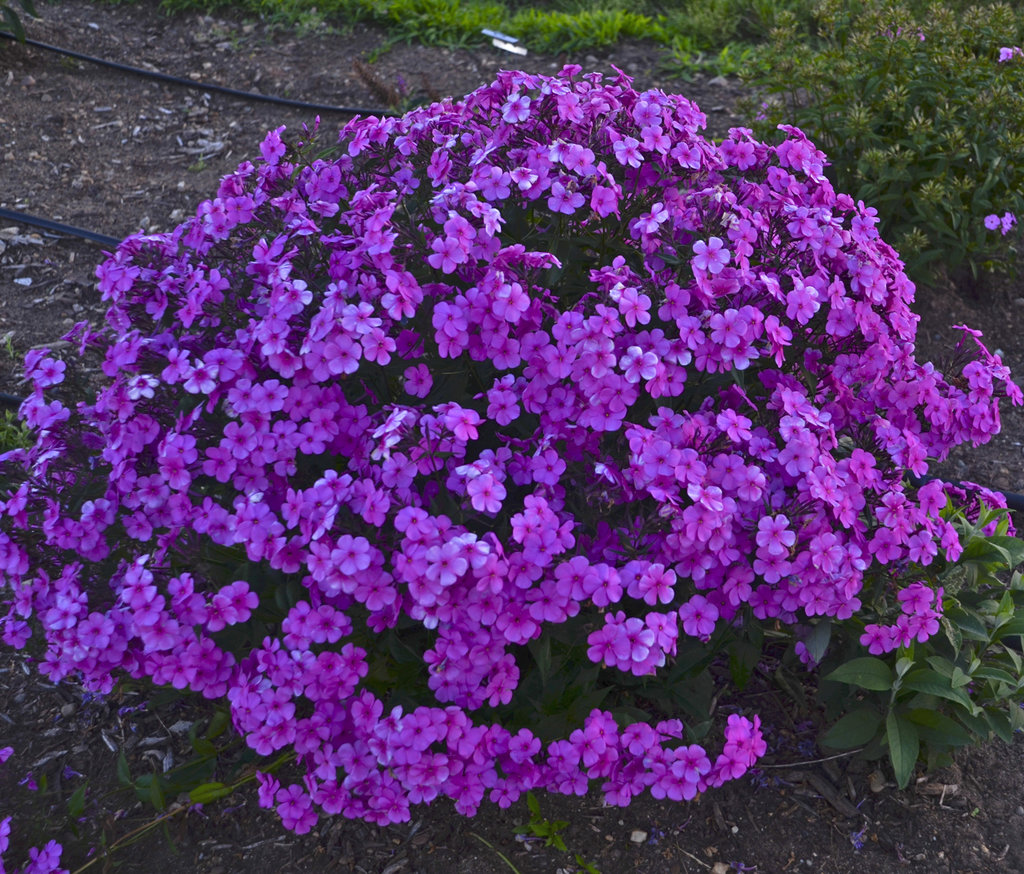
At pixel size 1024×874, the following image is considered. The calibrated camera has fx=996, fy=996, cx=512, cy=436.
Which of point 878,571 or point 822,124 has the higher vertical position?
point 822,124

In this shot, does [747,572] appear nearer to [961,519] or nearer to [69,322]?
[961,519]

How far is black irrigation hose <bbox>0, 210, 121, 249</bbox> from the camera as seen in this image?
446 centimetres

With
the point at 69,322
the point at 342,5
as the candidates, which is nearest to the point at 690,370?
the point at 69,322

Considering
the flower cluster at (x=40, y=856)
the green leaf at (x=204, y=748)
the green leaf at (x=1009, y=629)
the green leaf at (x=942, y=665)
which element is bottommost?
the flower cluster at (x=40, y=856)

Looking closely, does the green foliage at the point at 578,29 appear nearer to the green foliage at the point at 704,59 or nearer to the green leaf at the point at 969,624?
the green foliage at the point at 704,59

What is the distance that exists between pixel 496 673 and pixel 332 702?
0.34 metres

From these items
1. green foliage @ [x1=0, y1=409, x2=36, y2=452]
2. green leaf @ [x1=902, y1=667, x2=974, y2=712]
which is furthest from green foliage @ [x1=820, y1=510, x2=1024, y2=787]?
green foliage @ [x1=0, y1=409, x2=36, y2=452]

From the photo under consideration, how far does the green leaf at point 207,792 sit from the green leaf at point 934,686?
62.1 inches

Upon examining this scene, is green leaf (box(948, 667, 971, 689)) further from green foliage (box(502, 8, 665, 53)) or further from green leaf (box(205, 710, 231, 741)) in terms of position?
green foliage (box(502, 8, 665, 53))

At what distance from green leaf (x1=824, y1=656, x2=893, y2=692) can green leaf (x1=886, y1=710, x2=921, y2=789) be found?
0.33 feet

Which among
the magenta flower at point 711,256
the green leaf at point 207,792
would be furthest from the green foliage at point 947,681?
the green leaf at point 207,792

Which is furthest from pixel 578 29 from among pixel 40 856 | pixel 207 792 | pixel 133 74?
pixel 40 856

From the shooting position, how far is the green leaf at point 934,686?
2.19m

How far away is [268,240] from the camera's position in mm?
2412
